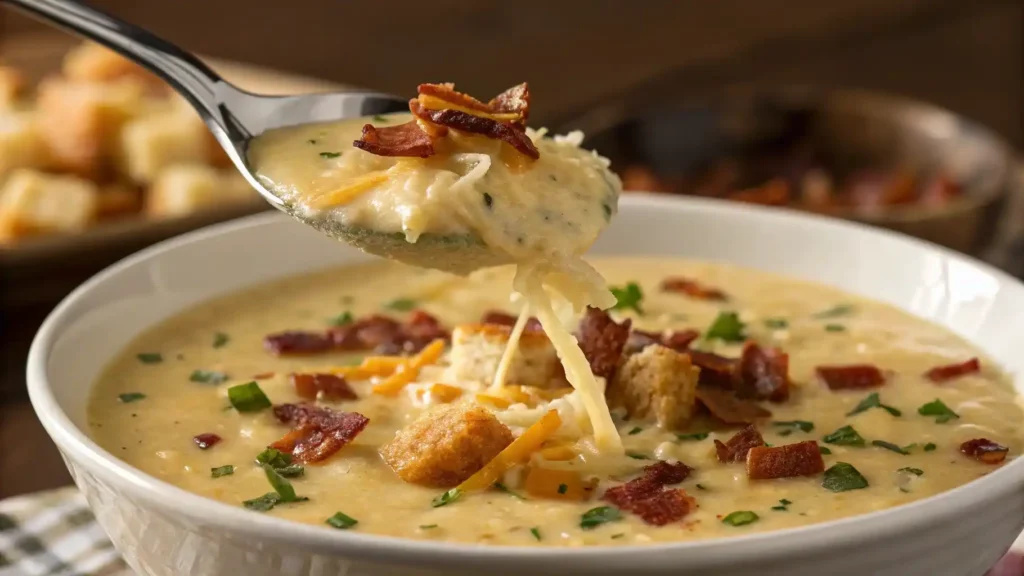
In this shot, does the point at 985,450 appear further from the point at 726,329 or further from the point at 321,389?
the point at 321,389

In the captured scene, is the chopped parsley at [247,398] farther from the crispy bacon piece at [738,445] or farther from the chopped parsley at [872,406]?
the chopped parsley at [872,406]

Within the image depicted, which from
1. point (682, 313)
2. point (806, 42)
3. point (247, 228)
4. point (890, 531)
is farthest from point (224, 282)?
point (806, 42)

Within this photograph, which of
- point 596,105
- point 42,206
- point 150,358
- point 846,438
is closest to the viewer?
point 846,438

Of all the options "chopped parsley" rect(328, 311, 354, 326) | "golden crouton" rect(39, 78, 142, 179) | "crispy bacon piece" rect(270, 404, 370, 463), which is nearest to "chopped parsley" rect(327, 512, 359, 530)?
"crispy bacon piece" rect(270, 404, 370, 463)

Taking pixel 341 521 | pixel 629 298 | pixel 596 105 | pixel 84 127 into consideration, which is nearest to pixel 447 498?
pixel 341 521

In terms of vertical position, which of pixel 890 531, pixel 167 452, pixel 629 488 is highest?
pixel 890 531

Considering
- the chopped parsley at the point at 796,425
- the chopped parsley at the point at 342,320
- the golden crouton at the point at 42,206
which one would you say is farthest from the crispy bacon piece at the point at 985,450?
the golden crouton at the point at 42,206

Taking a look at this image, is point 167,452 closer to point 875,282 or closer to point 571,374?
point 571,374
